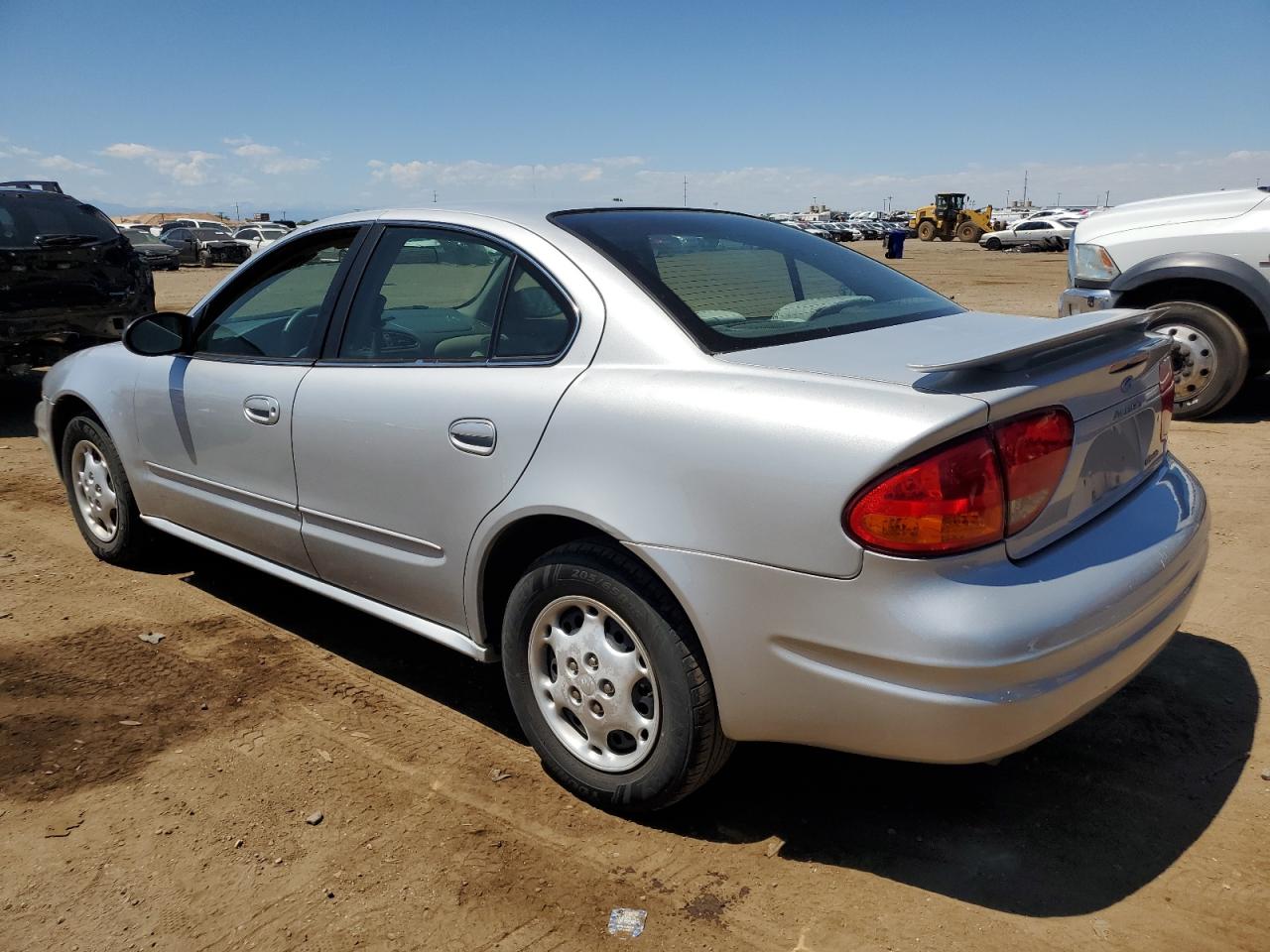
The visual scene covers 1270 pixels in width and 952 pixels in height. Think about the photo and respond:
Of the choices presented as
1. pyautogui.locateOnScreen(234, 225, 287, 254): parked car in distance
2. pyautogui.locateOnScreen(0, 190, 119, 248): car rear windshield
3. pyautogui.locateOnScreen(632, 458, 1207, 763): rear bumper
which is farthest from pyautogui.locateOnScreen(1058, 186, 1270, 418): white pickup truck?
pyautogui.locateOnScreen(234, 225, 287, 254): parked car in distance

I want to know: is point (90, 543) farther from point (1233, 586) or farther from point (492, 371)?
point (1233, 586)

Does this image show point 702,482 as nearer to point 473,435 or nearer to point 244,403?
point 473,435

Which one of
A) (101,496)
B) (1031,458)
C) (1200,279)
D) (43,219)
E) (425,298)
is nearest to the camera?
(1031,458)

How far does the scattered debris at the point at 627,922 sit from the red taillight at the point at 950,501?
1.03 metres

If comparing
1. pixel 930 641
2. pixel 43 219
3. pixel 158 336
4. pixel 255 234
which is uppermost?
pixel 43 219

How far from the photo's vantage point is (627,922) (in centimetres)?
241

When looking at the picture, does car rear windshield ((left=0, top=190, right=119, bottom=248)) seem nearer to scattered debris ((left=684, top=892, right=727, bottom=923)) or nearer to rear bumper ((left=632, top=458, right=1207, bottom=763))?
rear bumper ((left=632, top=458, right=1207, bottom=763))

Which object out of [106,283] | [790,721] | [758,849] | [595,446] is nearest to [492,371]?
[595,446]

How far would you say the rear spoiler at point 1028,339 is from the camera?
7.38ft

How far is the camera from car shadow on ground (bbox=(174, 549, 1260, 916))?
255 cm

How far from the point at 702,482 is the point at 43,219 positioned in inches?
327

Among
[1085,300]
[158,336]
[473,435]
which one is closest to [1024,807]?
[473,435]

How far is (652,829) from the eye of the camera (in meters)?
2.79

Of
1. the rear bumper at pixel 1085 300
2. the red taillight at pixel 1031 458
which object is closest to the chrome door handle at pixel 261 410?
the red taillight at pixel 1031 458
